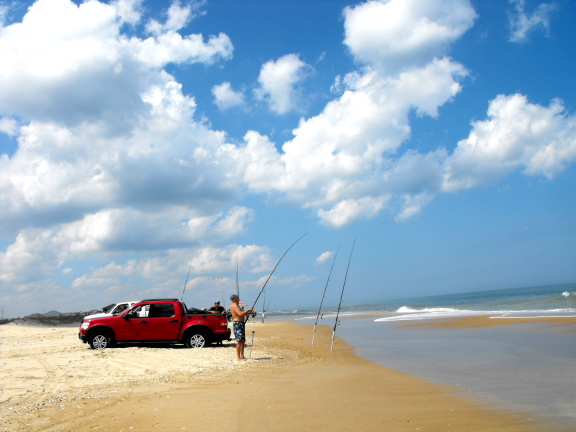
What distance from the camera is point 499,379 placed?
9.72 meters

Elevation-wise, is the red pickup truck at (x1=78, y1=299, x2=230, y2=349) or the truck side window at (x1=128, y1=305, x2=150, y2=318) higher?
the truck side window at (x1=128, y1=305, x2=150, y2=318)

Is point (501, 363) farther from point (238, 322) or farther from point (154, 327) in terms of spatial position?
point (154, 327)

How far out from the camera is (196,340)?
53.2ft

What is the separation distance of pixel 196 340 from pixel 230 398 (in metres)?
8.51

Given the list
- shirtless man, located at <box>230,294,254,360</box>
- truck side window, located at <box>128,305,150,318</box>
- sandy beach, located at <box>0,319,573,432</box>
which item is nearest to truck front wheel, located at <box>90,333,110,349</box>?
truck side window, located at <box>128,305,150,318</box>

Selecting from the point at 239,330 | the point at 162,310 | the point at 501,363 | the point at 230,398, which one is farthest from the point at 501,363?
the point at 162,310

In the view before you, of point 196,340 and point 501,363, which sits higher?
point 196,340

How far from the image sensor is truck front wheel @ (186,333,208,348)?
Result: 16141mm

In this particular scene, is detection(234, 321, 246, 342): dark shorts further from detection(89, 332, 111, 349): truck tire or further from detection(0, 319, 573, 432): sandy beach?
detection(89, 332, 111, 349): truck tire

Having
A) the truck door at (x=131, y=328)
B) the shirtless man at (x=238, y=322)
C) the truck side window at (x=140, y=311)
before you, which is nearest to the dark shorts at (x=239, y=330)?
the shirtless man at (x=238, y=322)

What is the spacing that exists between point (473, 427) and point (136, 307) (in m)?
12.7

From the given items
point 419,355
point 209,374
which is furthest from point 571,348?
point 209,374

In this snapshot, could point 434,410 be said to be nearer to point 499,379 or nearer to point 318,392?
point 318,392

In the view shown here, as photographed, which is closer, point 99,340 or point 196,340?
point 99,340
